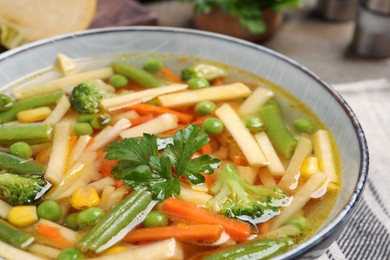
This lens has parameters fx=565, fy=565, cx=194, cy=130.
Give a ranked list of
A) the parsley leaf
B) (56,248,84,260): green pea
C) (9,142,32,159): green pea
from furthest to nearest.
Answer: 1. (9,142,32,159): green pea
2. the parsley leaf
3. (56,248,84,260): green pea

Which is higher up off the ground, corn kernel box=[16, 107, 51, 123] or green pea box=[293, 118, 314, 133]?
corn kernel box=[16, 107, 51, 123]

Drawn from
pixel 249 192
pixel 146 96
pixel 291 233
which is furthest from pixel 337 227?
pixel 146 96

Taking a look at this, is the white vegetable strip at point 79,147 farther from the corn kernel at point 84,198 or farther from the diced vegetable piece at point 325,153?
the diced vegetable piece at point 325,153

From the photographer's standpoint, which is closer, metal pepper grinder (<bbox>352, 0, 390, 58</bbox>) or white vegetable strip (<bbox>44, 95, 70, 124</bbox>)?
white vegetable strip (<bbox>44, 95, 70, 124</bbox>)

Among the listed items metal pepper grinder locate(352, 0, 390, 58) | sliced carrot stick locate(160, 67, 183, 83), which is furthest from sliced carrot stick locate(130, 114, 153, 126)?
metal pepper grinder locate(352, 0, 390, 58)

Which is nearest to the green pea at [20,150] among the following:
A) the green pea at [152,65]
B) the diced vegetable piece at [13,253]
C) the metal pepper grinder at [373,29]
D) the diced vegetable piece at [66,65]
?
the diced vegetable piece at [13,253]

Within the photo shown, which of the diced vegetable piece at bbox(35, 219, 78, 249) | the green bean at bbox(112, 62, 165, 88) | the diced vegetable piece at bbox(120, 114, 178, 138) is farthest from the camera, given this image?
the green bean at bbox(112, 62, 165, 88)

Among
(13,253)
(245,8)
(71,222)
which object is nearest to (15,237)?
(13,253)

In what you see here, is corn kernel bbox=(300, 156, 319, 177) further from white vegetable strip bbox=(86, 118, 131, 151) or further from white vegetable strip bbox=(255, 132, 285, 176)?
white vegetable strip bbox=(86, 118, 131, 151)
